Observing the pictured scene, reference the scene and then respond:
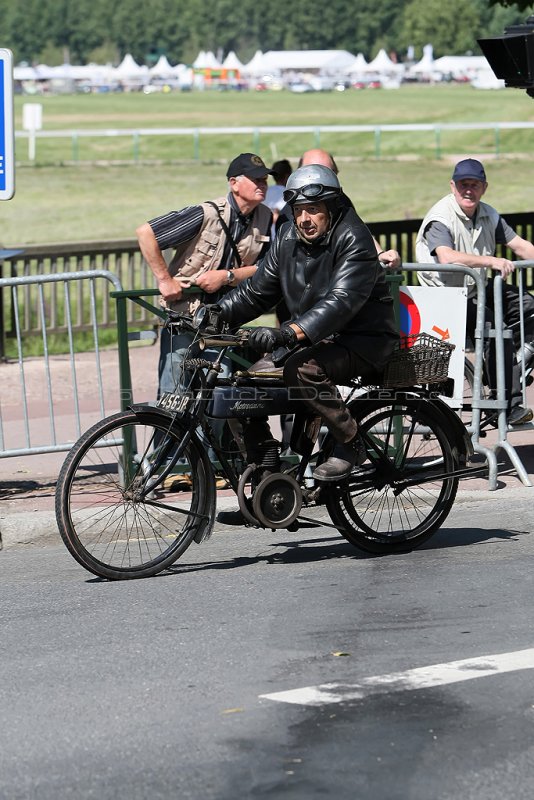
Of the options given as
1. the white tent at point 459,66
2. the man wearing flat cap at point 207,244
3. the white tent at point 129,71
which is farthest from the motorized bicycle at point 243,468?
the white tent at point 129,71

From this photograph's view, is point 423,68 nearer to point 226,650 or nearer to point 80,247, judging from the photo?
point 80,247

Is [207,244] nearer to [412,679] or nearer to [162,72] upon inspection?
[412,679]

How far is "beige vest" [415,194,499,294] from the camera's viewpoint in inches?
383

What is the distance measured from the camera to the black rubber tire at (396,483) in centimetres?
736

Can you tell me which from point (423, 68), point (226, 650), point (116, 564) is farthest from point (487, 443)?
point (423, 68)

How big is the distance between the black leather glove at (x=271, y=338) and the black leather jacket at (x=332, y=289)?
60mm

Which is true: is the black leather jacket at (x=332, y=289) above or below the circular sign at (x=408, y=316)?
above

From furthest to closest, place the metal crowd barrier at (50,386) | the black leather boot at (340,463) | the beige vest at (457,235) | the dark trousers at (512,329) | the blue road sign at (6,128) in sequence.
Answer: the beige vest at (457,235)
the dark trousers at (512,329)
the metal crowd barrier at (50,386)
the blue road sign at (6,128)
the black leather boot at (340,463)

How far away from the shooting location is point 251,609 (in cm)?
645

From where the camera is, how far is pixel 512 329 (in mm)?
9594

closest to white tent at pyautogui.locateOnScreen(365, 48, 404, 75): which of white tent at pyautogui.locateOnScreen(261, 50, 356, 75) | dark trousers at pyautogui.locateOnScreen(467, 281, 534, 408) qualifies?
white tent at pyautogui.locateOnScreen(261, 50, 356, 75)

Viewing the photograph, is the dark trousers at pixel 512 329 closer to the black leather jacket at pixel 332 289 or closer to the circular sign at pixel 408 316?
the circular sign at pixel 408 316

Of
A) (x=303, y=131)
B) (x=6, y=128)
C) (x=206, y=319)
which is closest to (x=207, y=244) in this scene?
(x=6, y=128)

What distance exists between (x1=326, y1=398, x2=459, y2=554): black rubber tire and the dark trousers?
80.9 inches
